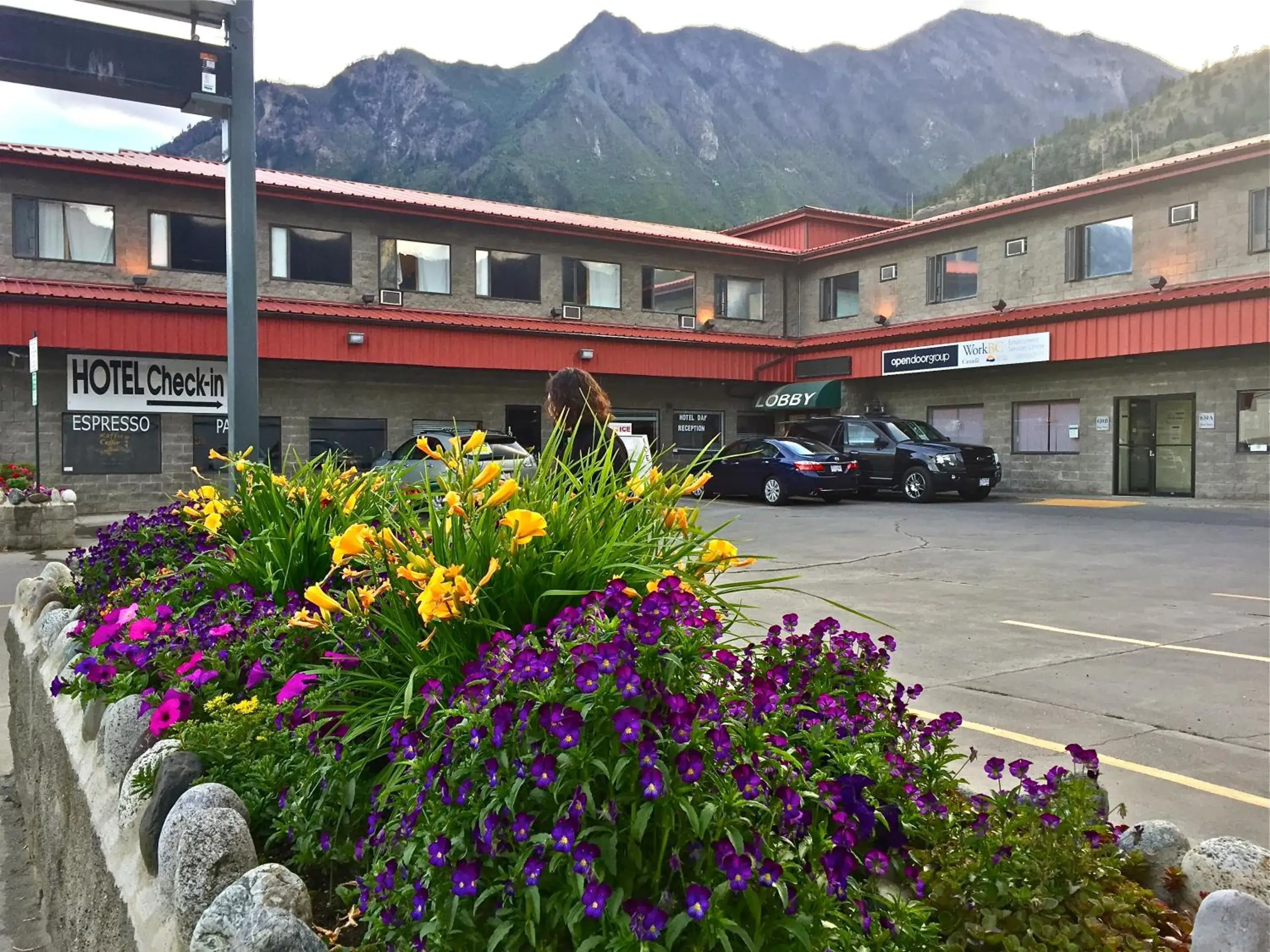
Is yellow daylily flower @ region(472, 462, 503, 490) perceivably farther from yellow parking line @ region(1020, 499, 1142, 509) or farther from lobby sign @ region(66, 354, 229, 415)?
lobby sign @ region(66, 354, 229, 415)

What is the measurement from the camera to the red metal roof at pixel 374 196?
2045 centimetres

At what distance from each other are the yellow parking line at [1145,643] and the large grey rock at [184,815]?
6534mm

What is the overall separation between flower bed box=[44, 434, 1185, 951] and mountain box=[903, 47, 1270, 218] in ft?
249

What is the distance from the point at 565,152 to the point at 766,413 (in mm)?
113042

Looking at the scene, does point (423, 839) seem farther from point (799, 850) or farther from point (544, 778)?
point (799, 850)

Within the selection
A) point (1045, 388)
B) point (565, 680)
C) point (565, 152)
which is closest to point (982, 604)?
point (565, 680)

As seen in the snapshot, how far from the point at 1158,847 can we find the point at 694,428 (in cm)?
2689

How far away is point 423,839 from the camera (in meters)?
1.72

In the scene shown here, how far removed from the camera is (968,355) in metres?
24.1

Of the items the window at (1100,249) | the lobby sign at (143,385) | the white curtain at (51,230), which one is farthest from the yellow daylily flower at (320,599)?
the window at (1100,249)

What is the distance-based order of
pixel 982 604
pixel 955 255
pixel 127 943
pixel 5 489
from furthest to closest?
1. pixel 955 255
2. pixel 5 489
3. pixel 982 604
4. pixel 127 943

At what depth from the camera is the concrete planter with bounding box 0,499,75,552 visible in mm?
13664

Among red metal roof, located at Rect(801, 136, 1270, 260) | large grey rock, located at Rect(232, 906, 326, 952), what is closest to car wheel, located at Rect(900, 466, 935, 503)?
red metal roof, located at Rect(801, 136, 1270, 260)

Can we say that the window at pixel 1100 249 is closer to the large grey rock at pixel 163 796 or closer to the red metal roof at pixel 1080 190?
the red metal roof at pixel 1080 190
